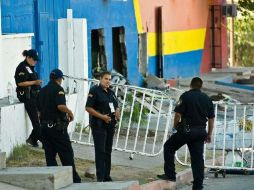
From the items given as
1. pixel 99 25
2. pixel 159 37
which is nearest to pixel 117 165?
pixel 99 25

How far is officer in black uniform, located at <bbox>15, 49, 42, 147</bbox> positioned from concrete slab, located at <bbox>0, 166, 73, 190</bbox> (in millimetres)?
3664

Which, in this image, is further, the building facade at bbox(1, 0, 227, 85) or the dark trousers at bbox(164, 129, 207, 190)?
the building facade at bbox(1, 0, 227, 85)

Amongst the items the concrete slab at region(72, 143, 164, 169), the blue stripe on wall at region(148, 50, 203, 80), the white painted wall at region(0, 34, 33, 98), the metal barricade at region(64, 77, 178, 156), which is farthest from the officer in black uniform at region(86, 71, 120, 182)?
the blue stripe on wall at region(148, 50, 203, 80)

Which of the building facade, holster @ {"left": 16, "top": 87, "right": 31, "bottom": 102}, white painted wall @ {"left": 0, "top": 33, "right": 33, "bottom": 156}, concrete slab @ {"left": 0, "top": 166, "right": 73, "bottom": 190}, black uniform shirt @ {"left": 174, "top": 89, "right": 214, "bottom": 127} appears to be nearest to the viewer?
concrete slab @ {"left": 0, "top": 166, "right": 73, "bottom": 190}

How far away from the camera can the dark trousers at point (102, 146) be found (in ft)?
42.5

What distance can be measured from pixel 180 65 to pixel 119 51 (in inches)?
229

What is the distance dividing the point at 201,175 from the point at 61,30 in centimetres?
732

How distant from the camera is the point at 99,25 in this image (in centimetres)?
2411

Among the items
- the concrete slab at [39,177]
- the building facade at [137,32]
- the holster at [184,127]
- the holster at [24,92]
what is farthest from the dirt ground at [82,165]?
the building facade at [137,32]

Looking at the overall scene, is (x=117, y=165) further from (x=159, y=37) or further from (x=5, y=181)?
(x=159, y=37)

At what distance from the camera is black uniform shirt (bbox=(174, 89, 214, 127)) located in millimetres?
13250

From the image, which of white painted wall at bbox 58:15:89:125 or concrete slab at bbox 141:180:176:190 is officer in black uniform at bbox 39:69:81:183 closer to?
concrete slab at bbox 141:180:176:190

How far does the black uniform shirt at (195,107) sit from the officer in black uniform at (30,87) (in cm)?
316

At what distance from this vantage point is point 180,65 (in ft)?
106
